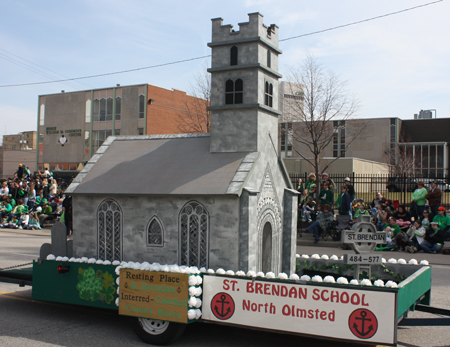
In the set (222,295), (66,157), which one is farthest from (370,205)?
(66,157)

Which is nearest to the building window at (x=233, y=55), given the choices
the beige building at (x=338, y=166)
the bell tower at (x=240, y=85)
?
the bell tower at (x=240, y=85)

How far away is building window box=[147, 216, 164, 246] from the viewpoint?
7152 mm

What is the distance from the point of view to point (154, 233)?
722 cm

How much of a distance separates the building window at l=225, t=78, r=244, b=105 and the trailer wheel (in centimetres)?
381

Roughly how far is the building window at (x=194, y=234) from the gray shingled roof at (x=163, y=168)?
0.32m

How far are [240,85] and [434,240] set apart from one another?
10.5 metres

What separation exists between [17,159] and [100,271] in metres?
82.1

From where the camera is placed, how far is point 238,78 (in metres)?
7.89

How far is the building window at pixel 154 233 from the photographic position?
7152 millimetres

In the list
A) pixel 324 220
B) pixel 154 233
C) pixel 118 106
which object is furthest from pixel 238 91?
pixel 118 106

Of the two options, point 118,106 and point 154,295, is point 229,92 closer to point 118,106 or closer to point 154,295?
point 154,295

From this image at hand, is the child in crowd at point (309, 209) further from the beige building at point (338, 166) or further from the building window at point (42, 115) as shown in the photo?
the building window at point (42, 115)

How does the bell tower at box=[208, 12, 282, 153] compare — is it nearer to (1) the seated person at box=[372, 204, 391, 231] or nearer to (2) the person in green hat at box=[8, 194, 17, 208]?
(1) the seated person at box=[372, 204, 391, 231]

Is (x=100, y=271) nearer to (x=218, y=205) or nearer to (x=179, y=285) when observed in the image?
(x=179, y=285)
